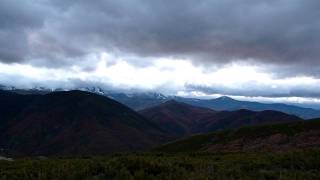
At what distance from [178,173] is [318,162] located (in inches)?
399

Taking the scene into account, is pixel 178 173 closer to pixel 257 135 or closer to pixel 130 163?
pixel 130 163

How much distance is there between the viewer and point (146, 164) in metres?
20.6

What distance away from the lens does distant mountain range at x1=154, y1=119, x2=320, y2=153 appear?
89850 mm

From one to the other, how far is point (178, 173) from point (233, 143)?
91.0 m

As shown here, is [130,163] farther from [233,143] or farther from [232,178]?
[233,143]

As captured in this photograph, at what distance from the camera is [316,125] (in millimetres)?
100750

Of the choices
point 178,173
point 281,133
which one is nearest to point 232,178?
point 178,173

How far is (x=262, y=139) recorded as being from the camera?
337 feet

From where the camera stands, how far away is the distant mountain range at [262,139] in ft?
295

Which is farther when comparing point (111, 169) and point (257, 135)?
point (257, 135)

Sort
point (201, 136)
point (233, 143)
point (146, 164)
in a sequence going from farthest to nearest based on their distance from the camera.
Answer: point (201, 136), point (233, 143), point (146, 164)

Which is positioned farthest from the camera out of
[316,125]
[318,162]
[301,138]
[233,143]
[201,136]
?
[201,136]

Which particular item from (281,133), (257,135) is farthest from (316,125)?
(257,135)

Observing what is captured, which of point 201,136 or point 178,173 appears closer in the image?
point 178,173
